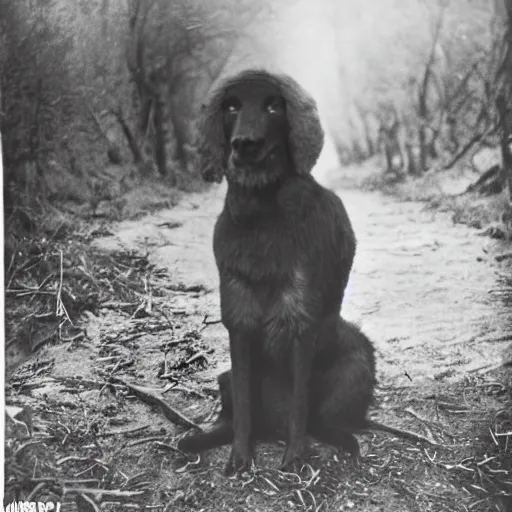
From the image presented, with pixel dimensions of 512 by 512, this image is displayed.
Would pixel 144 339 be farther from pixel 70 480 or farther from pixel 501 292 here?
pixel 501 292

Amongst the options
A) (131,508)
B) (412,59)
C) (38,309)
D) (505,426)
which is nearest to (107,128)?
(38,309)

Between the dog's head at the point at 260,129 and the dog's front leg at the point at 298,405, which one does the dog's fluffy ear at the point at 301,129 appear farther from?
the dog's front leg at the point at 298,405

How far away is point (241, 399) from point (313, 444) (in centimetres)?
26

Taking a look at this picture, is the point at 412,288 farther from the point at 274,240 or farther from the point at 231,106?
the point at 231,106

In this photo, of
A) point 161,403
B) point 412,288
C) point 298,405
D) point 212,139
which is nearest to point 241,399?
point 298,405

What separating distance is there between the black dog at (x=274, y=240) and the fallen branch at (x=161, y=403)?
0.63ft

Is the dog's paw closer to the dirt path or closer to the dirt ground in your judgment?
the dirt ground

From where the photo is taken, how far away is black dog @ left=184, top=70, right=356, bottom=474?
75.7 inches

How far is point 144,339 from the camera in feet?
7.28

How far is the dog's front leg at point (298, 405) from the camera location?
196cm

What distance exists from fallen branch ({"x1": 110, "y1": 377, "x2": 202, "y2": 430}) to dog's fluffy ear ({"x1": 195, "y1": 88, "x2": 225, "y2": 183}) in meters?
0.71

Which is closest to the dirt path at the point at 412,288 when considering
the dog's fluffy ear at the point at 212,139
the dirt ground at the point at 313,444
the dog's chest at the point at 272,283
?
the dirt ground at the point at 313,444

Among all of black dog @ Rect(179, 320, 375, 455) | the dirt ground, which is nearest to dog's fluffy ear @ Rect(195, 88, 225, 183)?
the dirt ground

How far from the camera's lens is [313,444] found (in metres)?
2.04
